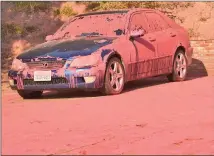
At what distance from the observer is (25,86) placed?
8992 millimetres

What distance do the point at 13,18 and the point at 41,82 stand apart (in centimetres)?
993

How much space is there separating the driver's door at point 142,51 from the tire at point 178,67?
2.83ft

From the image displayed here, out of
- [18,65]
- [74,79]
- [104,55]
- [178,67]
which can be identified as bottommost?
[178,67]

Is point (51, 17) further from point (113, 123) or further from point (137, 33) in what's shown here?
point (113, 123)

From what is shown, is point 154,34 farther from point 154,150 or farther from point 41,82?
point 154,150

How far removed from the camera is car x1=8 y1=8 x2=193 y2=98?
8.80 metres

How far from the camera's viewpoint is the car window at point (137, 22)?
10203mm

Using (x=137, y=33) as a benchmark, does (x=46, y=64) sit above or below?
below

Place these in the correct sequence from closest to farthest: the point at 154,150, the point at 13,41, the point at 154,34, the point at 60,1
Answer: the point at 154,150, the point at 154,34, the point at 13,41, the point at 60,1

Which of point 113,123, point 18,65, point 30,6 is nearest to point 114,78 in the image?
point 18,65

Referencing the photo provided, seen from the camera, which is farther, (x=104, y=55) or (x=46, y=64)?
(x=104, y=55)

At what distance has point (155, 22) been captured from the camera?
1103cm

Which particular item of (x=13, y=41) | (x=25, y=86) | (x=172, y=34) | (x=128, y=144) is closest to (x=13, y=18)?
(x=13, y=41)

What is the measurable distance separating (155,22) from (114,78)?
2.24 m
